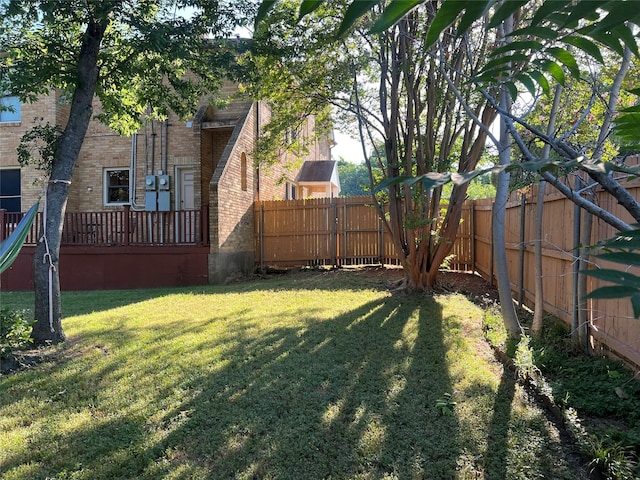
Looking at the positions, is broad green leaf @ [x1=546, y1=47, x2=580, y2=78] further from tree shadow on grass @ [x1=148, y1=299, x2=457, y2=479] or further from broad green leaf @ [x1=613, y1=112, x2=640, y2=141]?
tree shadow on grass @ [x1=148, y1=299, x2=457, y2=479]

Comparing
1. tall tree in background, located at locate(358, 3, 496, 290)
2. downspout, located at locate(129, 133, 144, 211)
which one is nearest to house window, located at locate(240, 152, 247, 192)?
A: downspout, located at locate(129, 133, 144, 211)

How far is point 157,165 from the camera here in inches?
520

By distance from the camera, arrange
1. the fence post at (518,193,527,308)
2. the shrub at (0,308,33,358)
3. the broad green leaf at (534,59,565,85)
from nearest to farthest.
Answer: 1. the broad green leaf at (534,59,565,85)
2. the shrub at (0,308,33,358)
3. the fence post at (518,193,527,308)

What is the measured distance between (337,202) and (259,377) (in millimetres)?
9135

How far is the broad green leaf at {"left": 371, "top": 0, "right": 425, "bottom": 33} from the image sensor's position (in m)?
0.88

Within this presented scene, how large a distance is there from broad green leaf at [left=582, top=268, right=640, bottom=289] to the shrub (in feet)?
17.3

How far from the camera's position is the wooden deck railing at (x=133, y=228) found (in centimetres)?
1131

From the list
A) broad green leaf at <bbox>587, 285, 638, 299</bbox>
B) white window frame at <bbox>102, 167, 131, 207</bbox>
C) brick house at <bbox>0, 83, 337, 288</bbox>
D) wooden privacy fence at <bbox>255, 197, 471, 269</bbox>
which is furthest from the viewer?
white window frame at <bbox>102, 167, 131, 207</bbox>

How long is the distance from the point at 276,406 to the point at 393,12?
315cm

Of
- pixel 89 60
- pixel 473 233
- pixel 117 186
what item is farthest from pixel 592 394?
pixel 117 186

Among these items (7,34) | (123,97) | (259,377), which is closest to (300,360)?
(259,377)

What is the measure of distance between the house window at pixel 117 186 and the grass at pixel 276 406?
8.28m

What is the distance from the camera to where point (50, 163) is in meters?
5.94

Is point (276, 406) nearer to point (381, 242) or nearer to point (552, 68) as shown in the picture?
point (552, 68)
